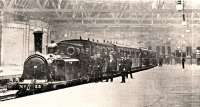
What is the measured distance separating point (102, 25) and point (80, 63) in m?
0.61

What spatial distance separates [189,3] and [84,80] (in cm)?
162

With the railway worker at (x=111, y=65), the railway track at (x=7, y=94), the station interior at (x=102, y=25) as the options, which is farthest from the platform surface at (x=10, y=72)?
the railway worker at (x=111, y=65)

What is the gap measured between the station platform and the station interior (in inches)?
7.7

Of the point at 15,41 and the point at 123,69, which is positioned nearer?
the point at 15,41

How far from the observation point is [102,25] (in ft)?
16.5

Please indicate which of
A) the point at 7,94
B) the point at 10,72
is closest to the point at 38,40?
the point at 10,72

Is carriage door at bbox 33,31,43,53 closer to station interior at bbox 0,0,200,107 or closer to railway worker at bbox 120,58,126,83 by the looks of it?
station interior at bbox 0,0,200,107

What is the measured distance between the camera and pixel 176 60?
5.11 m

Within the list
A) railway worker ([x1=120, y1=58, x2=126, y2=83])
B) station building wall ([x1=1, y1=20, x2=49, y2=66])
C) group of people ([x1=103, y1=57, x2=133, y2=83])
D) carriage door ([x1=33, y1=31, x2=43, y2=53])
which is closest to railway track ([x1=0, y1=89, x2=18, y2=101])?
station building wall ([x1=1, y1=20, x2=49, y2=66])

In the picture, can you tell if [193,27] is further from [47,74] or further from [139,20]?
[47,74]

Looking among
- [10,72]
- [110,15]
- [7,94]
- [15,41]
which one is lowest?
[7,94]

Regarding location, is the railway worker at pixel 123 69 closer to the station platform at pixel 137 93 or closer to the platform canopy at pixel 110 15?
the station platform at pixel 137 93

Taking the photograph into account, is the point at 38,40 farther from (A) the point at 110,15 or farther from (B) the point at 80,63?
(A) the point at 110,15

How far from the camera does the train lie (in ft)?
16.4
